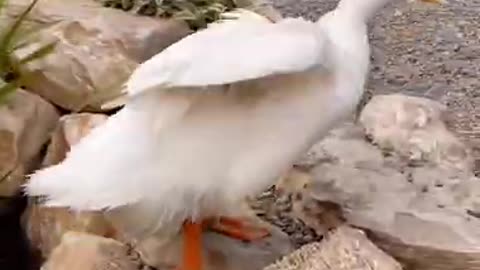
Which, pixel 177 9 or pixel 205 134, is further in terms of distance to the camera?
pixel 177 9

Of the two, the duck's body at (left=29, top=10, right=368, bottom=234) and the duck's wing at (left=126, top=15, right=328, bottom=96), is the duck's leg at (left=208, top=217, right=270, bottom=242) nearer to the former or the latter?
the duck's body at (left=29, top=10, right=368, bottom=234)

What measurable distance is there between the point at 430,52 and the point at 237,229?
4.16 feet

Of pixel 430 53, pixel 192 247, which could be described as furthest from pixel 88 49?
pixel 430 53

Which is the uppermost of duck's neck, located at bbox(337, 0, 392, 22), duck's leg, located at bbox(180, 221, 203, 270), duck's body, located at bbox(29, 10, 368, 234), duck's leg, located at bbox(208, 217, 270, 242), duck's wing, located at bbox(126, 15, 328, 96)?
duck's wing, located at bbox(126, 15, 328, 96)

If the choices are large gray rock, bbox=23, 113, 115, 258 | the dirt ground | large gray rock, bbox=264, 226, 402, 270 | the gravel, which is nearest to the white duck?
large gray rock, bbox=264, 226, 402, 270

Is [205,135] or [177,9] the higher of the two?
[205,135]

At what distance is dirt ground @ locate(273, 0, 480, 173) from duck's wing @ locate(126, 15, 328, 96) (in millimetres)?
987

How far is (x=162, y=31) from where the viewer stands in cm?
271

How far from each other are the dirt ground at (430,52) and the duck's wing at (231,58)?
3.24 ft

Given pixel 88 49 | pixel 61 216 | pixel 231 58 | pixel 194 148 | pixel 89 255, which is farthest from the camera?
pixel 88 49

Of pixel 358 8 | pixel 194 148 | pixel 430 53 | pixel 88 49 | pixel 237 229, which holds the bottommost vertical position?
pixel 430 53

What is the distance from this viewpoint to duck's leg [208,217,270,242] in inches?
87.9

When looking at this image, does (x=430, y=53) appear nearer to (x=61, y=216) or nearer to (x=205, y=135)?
(x=61, y=216)

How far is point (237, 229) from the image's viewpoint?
225 centimetres
